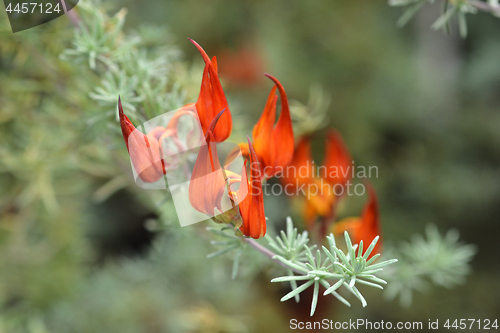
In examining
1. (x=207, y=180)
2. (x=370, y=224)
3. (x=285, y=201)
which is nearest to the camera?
(x=207, y=180)

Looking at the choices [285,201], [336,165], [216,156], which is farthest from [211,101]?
[285,201]

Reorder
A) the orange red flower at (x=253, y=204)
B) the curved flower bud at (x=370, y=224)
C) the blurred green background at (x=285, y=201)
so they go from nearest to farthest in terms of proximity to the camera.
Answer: the orange red flower at (x=253, y=204), the curved flower bud at (x=370, y=224), the blurred green background at (x=285, y=201)

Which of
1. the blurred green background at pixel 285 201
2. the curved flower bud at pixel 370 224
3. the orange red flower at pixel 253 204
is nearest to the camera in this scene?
the orange red flower at pixel 253 204

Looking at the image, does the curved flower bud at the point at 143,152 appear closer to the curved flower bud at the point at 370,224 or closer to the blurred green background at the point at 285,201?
the curved flower bud at the point at 370,224

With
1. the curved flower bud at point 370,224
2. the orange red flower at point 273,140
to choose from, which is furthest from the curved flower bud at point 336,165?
the orange red flower at point 273,140

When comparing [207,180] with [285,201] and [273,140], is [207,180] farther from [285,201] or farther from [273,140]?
[285,201]

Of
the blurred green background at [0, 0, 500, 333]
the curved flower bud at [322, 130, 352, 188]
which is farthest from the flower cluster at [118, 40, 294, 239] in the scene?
the blurred green background at [0, 0, 500, 333]

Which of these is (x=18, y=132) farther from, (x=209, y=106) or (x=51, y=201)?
(x=209, y=106)

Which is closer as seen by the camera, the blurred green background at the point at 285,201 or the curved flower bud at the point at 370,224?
the curved flower bud at the point at 370,224

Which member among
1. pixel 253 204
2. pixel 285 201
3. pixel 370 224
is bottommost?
pixel 285 201
